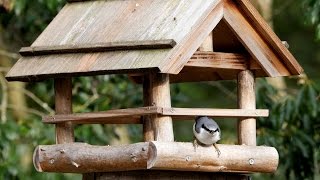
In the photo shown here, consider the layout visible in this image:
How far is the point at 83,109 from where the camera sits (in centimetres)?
947

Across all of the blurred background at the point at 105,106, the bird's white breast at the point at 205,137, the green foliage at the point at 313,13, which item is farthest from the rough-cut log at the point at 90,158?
the green foliage at the point at 313,13

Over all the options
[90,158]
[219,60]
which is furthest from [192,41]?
[90,158]

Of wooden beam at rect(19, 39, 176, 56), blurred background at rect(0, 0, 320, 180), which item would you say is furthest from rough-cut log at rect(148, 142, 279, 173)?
blurred background at rect(0, 0, 320, 180)

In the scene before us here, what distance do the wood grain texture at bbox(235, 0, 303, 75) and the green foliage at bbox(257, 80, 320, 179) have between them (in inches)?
84.6

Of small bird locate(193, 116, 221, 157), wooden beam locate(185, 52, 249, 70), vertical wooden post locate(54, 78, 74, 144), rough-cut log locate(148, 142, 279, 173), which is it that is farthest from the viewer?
vertical wooden post locate(54, 78, 74, 144)

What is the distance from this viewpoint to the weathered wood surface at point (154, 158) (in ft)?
19.6

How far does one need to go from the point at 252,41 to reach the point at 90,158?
3.57 ft

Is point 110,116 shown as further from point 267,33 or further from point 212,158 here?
point 267,33

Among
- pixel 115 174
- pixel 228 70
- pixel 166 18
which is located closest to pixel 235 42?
pixel 228 70

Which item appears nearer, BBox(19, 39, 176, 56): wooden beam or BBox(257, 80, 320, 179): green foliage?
BBox(19, 39, 176, 56): wooden beam

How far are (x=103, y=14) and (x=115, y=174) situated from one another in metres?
0.89

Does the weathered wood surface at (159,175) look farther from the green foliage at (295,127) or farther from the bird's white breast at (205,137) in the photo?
the green foliage at (295,127)

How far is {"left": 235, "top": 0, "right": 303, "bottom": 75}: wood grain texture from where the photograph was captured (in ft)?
21.3

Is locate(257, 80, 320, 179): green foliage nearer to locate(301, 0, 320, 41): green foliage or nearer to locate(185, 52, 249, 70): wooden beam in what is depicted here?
locate(301, 0, 320, 41): green foliage
